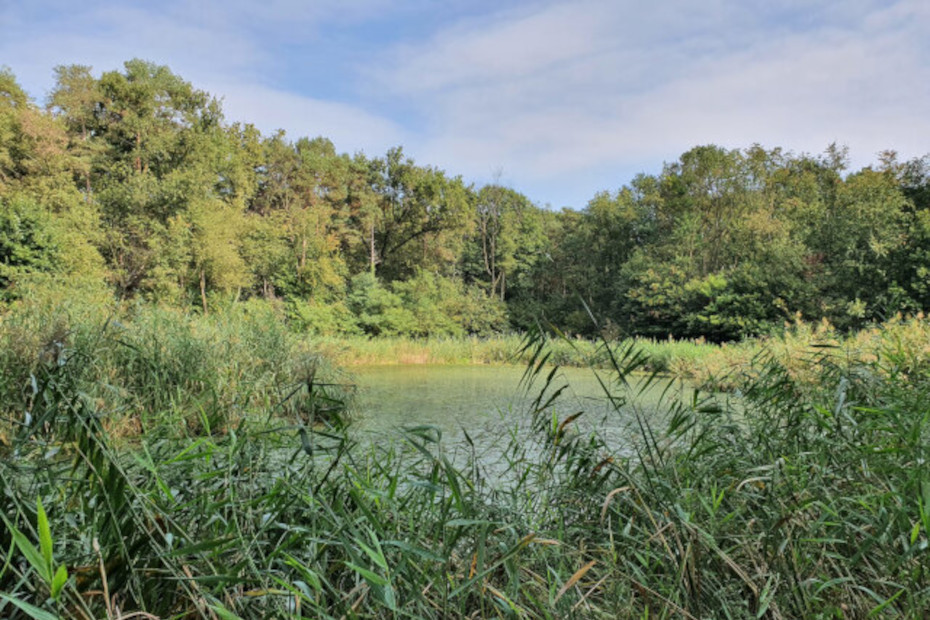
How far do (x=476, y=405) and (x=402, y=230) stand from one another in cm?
1841

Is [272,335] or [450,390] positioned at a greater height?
[272,335]

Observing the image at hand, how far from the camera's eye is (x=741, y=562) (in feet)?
4.68

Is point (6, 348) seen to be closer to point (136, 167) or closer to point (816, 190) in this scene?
point (136, 167)

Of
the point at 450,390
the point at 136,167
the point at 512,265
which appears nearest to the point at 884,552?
the point at 450,390

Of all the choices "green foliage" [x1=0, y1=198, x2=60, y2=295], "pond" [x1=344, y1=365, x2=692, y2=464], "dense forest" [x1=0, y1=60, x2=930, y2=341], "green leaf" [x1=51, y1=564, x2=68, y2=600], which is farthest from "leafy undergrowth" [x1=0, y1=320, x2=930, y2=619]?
"green foliage" [x1=0, y1=198, x2=60, y2=295]

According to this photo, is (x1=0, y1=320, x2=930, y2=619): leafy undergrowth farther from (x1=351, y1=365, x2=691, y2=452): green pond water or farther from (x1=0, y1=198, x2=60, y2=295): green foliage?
(x1=0, y1=198, x2=60, y2=295): green foliage

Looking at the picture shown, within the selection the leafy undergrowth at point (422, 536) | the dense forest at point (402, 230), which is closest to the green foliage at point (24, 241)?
the dense forest at point (402, 230)

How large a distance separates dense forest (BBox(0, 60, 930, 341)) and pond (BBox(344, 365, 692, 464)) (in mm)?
3509

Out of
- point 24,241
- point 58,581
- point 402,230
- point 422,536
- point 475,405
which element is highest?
point 402,230

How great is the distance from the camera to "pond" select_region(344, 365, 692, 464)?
12.0ft

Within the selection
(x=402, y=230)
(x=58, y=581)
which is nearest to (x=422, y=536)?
(x=58, y=581)

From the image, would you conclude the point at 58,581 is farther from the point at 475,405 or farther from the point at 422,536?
the point at 475,405

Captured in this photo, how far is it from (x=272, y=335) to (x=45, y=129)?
1154cm

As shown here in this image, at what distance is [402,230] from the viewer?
23.9 metres
